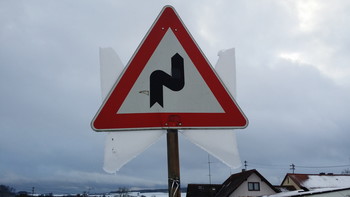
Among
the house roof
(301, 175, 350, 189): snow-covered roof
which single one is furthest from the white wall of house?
(301, 175, 350, 189): snow-covered roof

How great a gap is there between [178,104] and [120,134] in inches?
16.5

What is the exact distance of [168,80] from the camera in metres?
2.56

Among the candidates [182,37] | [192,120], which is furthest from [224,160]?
[182,37]

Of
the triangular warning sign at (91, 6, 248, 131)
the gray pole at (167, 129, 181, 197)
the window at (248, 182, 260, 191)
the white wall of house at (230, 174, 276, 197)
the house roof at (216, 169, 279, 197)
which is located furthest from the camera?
the window at (248, 182, 260, 191)

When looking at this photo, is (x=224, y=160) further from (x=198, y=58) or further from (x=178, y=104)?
(x=198, y=58)

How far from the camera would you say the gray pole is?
2352 millimetres

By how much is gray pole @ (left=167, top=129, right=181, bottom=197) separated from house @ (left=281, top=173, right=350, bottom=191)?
42118 mm

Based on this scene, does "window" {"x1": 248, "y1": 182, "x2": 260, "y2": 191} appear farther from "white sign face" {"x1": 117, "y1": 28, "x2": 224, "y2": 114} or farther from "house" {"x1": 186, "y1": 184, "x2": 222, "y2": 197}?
"white sign face" {"x1": 117, "y1": 28, "x2": 224, "y2": 114}

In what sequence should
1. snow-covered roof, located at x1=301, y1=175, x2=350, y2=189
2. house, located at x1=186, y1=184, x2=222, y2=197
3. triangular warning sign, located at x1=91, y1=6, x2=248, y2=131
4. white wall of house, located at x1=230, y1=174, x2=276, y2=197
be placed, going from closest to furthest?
triangular warning sign, located at x1=91, y1=6, x2=248, y2=131 → white wall of house, located at x1=230, y1=174, x2=276, y2=197 → house, located at x1=186, y1=184, x2=222, y2=197 → snow-covered roof, located at x1=301, y1=175, x2=350, y2=189

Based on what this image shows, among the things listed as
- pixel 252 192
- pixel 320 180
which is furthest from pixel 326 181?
pixel 252 192

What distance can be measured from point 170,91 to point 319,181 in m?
44.6

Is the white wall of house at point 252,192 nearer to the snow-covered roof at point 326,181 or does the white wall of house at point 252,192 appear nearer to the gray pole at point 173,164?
the snow-covered roof at point 326,181

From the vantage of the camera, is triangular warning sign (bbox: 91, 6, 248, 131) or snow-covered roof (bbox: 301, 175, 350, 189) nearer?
triangular warning sign (bbox: 91, 6, 248, 131)

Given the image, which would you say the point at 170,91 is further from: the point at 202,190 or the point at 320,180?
the point at 320,180
